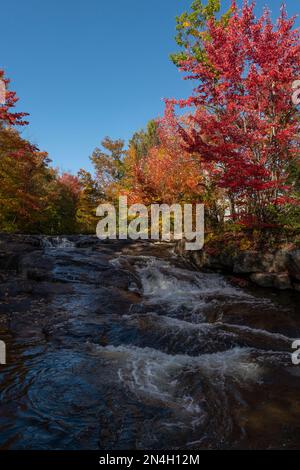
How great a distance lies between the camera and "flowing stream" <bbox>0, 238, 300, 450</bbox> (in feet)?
10.1

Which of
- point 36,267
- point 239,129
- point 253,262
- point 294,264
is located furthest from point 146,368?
point 239,129

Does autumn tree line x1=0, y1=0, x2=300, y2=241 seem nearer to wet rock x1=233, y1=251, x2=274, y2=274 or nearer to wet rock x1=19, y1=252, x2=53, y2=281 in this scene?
wet rock x1=233, y1=251, x2=274, y2=274

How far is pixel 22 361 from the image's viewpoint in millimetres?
4445

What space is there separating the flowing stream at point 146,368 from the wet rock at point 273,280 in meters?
0.34

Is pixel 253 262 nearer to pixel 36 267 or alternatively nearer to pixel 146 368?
pixel 146 368

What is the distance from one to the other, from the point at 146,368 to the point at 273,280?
5.26 metres

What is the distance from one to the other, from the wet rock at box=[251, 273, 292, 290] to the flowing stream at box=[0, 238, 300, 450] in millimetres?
336

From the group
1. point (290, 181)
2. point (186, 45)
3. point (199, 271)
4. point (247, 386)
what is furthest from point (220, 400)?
point (186, 45)

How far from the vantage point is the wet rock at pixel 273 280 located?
821 centimetres

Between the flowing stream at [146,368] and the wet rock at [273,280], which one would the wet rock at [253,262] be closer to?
the wet rock at [273,280]

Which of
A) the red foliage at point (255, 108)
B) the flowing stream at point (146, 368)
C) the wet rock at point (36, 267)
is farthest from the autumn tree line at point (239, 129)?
the wet rock at point (36, 267)

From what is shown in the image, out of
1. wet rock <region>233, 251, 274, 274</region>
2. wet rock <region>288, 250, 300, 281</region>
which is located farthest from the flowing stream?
wet rock <region>233, 251, 274, 274</region>
